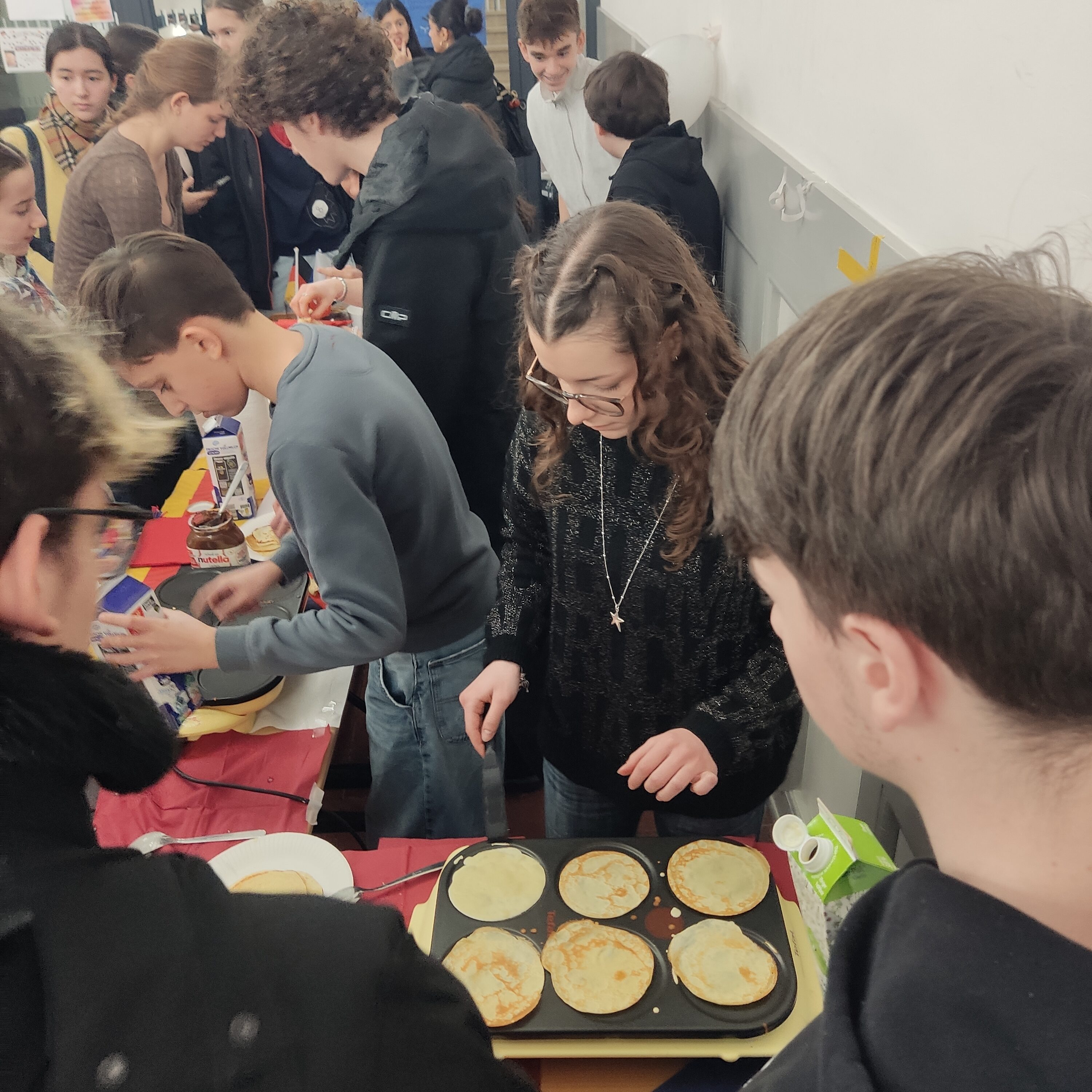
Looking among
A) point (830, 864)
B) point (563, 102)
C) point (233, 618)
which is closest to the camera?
point (830, 864)

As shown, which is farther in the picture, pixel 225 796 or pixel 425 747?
pixel 425 747

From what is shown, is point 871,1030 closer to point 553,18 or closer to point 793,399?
point 793,399

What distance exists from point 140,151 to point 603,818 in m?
2.41

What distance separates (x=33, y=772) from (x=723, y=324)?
1038mm

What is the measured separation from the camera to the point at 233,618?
1678 mm

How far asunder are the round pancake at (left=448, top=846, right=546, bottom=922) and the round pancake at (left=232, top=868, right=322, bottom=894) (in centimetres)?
22

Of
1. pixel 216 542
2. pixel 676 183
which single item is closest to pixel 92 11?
pixel 676 183

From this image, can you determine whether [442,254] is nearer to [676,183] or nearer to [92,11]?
[676,183]

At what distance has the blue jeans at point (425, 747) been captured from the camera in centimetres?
167

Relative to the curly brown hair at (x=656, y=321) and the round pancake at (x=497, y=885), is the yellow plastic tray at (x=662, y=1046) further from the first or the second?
the curly brown hair at (x=656, y=321)

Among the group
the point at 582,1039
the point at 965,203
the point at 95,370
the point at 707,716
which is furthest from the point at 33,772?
the point at 965,203

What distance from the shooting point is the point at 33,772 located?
1.67ft

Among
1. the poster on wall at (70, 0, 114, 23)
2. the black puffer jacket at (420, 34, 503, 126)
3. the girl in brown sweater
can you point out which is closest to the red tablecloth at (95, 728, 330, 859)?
the girl in brown sweater

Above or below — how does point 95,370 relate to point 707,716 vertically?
above
